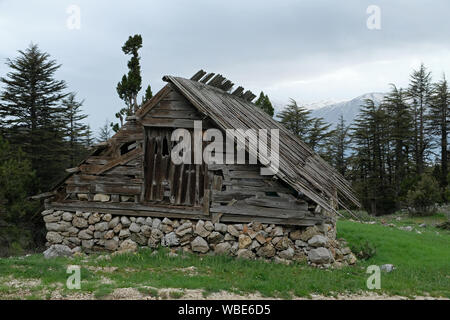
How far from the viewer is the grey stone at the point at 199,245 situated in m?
10.8

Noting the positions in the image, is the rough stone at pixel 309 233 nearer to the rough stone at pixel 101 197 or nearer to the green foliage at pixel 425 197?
the rough stone at pixel 101 197

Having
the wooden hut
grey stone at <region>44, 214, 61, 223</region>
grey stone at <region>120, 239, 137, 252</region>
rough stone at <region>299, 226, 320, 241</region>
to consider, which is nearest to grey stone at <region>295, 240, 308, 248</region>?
rough stone at <region>299, 226, 320, 241</region>

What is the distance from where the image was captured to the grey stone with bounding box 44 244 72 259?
11.3 metres

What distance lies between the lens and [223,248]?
10578mm

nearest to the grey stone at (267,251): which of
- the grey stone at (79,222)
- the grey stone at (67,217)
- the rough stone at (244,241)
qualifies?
the rough stone at (244,241)

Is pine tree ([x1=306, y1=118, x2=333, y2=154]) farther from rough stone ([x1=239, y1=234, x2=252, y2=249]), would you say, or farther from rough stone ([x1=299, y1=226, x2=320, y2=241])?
rough stone ([x1=239, y1=234, x2=252, y2=249])

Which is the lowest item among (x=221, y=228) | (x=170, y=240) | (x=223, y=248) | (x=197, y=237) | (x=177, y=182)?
(x=223, y=248)

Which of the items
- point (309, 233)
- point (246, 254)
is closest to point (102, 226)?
point (246, 254)

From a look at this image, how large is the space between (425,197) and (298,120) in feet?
52.6

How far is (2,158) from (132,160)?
13.0 meters

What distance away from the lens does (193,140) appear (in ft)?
37.5

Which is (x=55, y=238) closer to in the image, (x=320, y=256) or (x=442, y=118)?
(x=320, y=256)

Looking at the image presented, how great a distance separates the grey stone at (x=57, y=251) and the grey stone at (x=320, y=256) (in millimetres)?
6984
